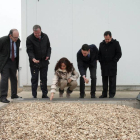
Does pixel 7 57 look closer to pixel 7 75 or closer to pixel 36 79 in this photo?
pixel 7 75

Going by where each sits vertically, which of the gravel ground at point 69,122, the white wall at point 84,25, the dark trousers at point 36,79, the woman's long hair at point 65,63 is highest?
the white wall at point 84,25

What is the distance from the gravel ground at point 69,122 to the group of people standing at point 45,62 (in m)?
0.64

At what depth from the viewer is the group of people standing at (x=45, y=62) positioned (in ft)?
12.4

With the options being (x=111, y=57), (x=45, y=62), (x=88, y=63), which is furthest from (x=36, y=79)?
(x=111, y=57)

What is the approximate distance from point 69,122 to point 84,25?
3.50 m

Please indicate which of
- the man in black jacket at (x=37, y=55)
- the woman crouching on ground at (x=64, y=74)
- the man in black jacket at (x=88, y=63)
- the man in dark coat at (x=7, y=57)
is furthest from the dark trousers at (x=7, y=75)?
the man in black jacket at (x=88, y=63)

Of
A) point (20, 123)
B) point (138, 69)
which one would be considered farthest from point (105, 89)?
point (20, 123)

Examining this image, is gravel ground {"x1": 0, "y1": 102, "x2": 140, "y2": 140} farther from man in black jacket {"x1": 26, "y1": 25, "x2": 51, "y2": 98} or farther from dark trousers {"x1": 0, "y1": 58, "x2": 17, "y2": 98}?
man in black jacket {"x1": 26, "y1": 25, "x2": 51, "y2": 98}

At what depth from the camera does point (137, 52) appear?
5707 millimetres

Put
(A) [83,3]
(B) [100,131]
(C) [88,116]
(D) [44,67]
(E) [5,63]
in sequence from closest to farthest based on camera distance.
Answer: (B) [100,131] → (C) [88,116] → (E) [5,63] → (D) [44,67] → (A) [83,3]

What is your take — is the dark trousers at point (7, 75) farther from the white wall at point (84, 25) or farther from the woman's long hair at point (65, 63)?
the white wall at point (84, 25)

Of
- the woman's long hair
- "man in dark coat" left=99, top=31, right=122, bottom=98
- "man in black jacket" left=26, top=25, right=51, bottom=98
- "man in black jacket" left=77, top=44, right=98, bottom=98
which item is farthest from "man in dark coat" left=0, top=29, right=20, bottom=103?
"man in dark coat" left=99, top=31, right=122, bottom=98

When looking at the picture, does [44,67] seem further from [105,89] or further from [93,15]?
[93,15]

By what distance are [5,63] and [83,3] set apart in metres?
2.85
